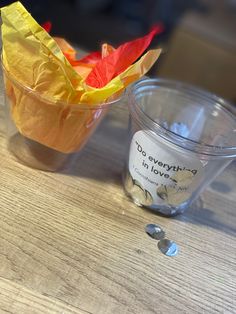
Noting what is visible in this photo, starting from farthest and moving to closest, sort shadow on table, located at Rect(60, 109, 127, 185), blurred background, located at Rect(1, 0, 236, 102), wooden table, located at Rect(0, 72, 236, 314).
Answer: blurred background, located at Rect(1, 0, 236, 102) → shadow on table, located at Rect(60, 109, 127, 185) → wooden table, located at Rect(0, 72, 236, 314)

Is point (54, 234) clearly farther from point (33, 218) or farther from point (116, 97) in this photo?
point (116, 97)

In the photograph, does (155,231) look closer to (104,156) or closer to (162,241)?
(162,241)

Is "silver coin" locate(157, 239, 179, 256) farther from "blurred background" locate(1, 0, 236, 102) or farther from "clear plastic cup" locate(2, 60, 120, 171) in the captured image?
"blurred background" locate(1, 0, 236, 102)

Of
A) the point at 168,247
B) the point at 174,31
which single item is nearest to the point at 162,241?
the point at 168,247

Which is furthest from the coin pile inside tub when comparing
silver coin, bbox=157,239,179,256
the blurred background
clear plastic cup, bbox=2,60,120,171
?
the blurred background

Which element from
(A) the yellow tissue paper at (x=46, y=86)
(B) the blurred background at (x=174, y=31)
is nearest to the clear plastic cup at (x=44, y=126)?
(A) the yellow tissue paper at (x=46, y=86)

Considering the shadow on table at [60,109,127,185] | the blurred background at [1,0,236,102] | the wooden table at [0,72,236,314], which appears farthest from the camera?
the blurred background at [1,0,236,102]
